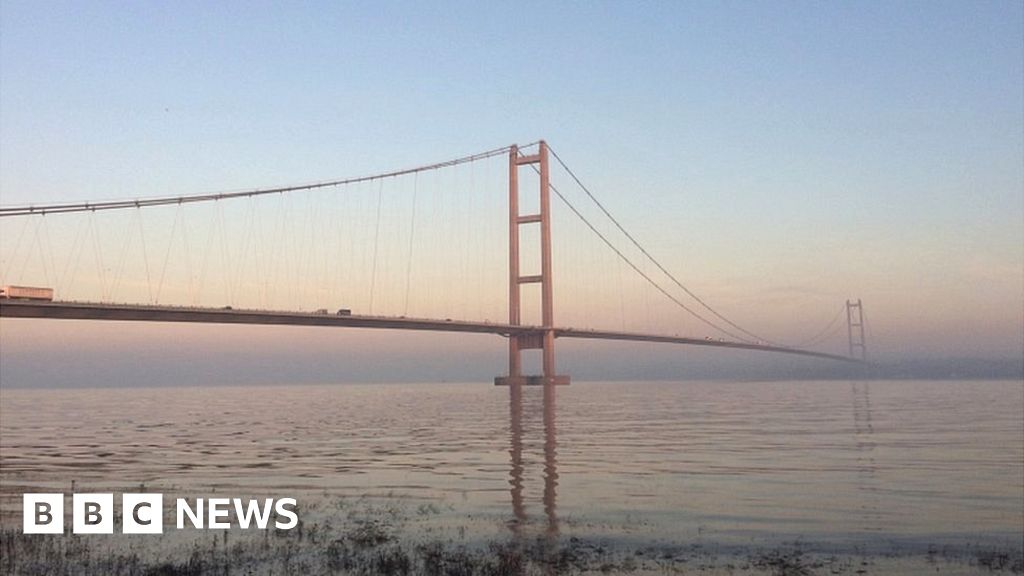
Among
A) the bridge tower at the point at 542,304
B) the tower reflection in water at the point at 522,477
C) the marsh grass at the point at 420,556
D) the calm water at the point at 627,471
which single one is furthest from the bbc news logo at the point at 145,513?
the bridge tower at the point at 542,304

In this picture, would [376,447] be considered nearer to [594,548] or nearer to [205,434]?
[205,434]

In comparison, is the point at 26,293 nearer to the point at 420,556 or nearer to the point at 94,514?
the point at 94,514

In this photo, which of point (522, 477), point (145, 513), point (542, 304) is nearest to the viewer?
point (145, 513)

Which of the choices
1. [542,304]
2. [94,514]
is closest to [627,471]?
[94,514]

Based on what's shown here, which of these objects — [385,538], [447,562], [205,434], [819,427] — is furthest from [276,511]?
[819,427]

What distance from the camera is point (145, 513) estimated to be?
635 inches

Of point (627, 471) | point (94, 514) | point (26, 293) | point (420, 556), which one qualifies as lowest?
point (627, 471)

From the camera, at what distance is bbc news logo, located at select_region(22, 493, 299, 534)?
48.2 ft

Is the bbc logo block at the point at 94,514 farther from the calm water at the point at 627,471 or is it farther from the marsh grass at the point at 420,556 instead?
the calm water at the point at 627,471

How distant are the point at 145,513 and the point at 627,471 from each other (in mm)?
11441

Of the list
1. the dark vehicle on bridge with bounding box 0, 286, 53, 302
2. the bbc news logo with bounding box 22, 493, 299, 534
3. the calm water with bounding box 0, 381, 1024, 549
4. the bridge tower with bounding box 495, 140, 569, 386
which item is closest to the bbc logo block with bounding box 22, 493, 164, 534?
the bbc news logo with bounding box 22, 493, 299, 534

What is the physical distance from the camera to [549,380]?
97.4m

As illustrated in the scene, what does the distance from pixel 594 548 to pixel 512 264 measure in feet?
284

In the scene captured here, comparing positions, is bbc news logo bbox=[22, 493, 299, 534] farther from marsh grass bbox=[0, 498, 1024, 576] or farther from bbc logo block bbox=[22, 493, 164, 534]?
marsh grass bbox=[0, 498, 1024, 576]
